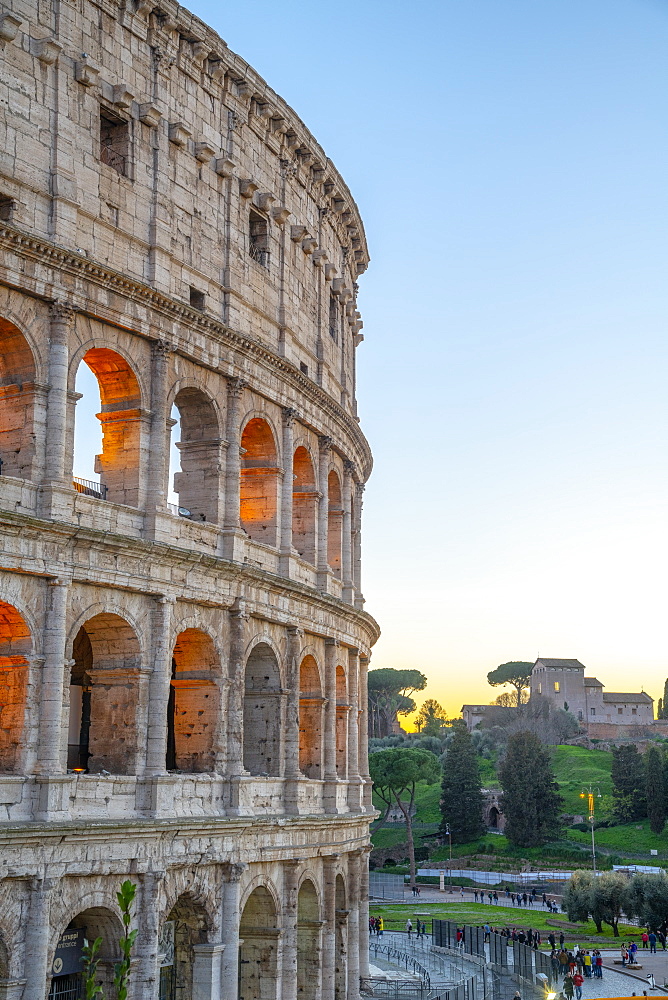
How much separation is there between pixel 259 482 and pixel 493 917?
113 ft

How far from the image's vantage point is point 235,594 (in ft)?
73.0

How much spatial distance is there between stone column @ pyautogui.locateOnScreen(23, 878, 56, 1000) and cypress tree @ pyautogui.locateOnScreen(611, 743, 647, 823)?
2804 inches

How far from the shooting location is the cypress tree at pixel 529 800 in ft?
252

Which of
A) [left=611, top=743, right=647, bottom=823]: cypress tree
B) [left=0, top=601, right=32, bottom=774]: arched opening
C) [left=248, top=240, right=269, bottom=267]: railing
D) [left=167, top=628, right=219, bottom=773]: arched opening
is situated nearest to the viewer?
[left=0, top=601, right=32, bottom=774]: arched opening

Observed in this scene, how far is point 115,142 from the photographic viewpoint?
2111 cm

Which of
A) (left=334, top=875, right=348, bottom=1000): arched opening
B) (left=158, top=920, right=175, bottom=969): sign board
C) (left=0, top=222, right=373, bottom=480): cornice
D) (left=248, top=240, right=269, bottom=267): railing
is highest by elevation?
(left=248, top=240, right=269, bottom=267): railing

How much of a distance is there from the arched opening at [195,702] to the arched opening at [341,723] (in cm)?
762

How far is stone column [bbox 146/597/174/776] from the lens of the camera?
64.7 feet

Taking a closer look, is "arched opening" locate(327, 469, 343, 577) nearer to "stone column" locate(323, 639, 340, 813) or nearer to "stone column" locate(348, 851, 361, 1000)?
"stone column" locate(323, 639, 340, 813)

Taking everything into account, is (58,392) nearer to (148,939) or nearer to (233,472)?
(233,472)

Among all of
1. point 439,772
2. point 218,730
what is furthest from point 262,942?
point 439,772

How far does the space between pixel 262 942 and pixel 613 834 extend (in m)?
62.0

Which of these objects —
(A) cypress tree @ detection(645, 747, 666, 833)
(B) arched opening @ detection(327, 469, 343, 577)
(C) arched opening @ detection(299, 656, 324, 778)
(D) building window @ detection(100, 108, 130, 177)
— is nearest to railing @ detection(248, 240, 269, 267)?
(D) building window @ detection(100, 108, 130, 177)

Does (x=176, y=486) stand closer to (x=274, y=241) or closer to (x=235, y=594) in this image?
(x=235, y=594)
